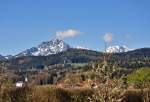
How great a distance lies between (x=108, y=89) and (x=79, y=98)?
13159 mm

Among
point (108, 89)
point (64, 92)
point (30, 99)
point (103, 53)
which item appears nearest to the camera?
point (108, 89)

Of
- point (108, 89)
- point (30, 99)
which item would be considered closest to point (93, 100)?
point (108, 89)

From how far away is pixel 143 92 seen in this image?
84.5ft

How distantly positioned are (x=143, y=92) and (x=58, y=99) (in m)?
5.26

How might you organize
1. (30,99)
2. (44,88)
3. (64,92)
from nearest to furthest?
(30,99)
(44,88)
(64,92)

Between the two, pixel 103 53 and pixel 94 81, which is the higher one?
pixel 103 53

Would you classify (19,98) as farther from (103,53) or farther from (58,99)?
(103,53)

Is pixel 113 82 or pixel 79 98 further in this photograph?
pixel 79 98

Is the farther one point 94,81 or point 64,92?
point 64,92

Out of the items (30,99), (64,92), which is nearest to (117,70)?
(30,99)

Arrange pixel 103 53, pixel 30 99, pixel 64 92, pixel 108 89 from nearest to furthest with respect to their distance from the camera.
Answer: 1. pixel 108 89
2. pixel 103 53
3. pixel 30 99
4. pixel 64 92

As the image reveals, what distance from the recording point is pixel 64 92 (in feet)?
82.7

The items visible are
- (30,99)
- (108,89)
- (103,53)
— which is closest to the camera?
(108,89)

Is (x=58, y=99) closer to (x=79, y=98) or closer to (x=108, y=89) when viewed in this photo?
(x=79, y=98)
